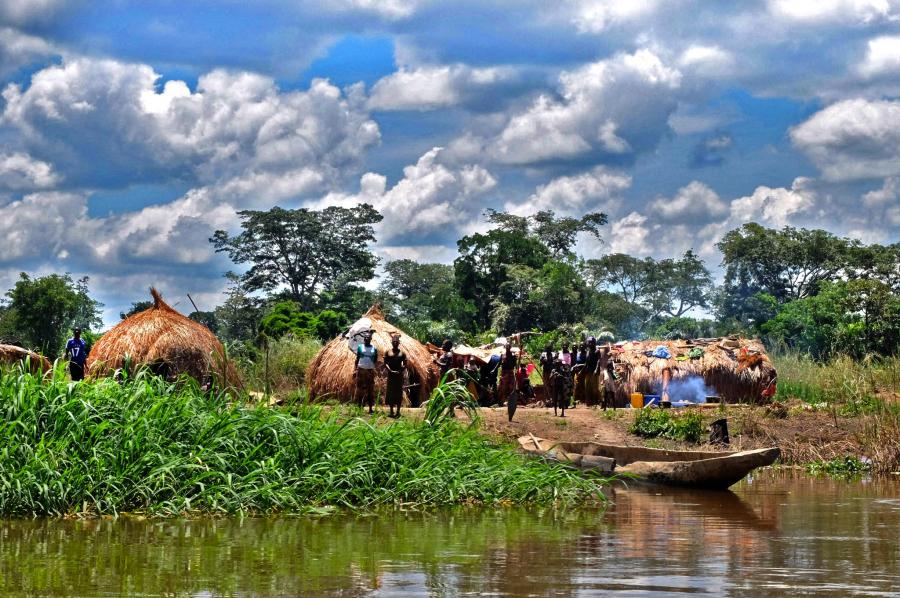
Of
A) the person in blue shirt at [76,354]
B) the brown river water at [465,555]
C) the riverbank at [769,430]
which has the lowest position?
the brown river water at [465,555]

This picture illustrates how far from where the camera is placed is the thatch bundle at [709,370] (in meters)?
25.1

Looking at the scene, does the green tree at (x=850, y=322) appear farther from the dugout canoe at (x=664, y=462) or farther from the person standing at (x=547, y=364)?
the dugout canoe at (x=664, y=462)

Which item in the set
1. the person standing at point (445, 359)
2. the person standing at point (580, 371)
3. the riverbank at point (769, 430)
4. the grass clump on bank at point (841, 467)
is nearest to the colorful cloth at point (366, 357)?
the person standing at point (445, 359)

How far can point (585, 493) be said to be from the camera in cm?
1330

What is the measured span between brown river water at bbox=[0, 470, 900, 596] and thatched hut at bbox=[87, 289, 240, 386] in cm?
1160

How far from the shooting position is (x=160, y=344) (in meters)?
22.3

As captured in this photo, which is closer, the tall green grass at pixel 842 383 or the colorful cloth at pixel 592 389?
the tall green grass at pixel 842 383

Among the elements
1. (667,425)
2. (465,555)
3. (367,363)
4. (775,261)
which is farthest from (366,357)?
(775,261)

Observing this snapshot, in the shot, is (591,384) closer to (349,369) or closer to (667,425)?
(667,425)

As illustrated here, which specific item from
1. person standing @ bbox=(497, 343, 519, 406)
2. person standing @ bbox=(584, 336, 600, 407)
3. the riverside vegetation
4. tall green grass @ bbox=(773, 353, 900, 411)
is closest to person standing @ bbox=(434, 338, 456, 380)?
person standing @ bbox=(497, 343, 519, 406)

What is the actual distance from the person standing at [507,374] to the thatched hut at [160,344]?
4.97 metres

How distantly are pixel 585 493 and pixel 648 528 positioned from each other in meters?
2.14

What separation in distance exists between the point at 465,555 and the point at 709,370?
17.3m

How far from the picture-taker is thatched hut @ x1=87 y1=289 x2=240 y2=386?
865 inches
